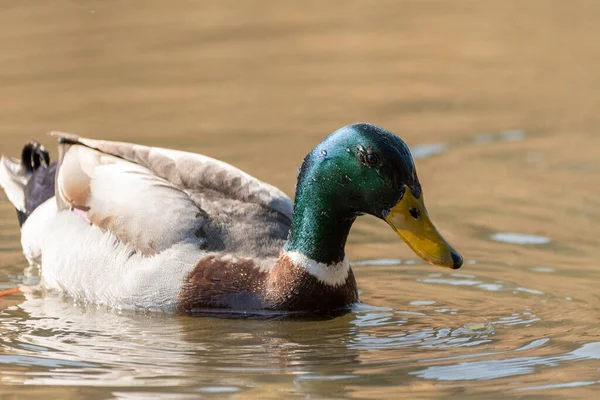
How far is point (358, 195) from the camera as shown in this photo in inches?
263

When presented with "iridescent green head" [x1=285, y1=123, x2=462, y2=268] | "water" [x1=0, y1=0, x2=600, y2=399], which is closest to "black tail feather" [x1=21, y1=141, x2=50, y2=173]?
"water" [x1=0, y1=0, x2=600, y2=399]

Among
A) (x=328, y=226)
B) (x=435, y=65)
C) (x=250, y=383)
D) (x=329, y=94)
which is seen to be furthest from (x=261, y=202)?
(x=435, y=65)

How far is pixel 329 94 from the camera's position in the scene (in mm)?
12305

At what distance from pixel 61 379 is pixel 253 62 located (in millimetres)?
8093

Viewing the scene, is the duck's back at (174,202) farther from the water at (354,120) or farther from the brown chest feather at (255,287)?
the water at (354,120)

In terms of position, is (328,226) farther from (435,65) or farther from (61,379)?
(435,65)

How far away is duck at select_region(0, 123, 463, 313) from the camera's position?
657 cm

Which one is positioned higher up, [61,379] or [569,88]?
[569,88]

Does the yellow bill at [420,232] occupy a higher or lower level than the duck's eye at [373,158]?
lower

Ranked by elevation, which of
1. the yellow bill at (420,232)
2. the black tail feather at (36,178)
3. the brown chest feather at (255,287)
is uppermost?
the black tail feather at (36,178)

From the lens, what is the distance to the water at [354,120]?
6027mm

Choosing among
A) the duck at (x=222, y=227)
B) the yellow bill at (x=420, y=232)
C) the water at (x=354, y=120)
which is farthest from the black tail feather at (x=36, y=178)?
the yellow bill at (x=420, y=232)

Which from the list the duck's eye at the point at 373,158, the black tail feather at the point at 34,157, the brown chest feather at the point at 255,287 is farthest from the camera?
the black tail feather at the point at 34,157

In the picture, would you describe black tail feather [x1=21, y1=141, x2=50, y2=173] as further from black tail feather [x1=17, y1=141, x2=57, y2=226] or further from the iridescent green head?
the iridescent green head
